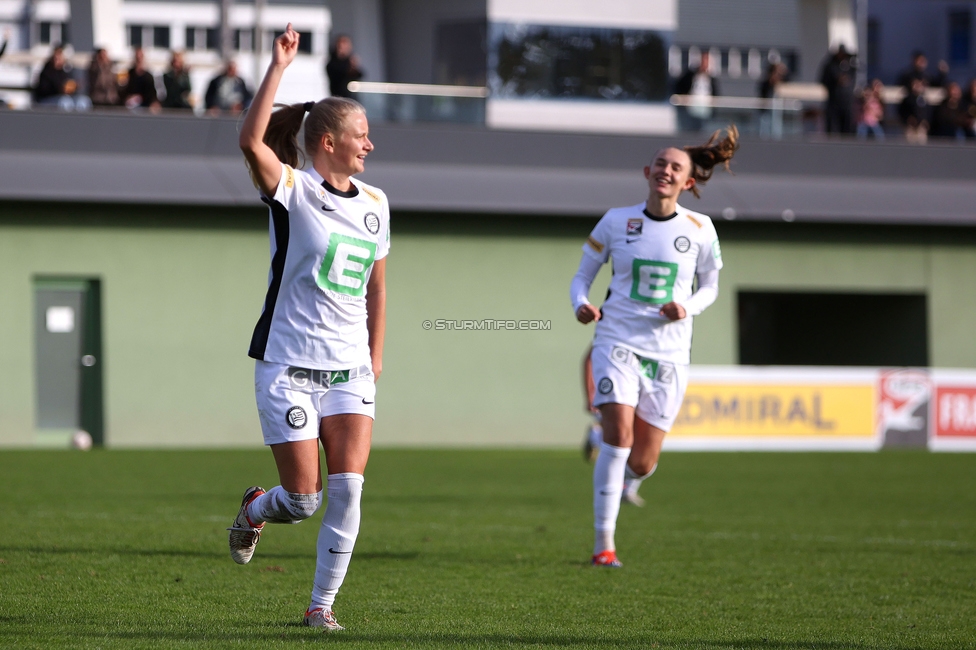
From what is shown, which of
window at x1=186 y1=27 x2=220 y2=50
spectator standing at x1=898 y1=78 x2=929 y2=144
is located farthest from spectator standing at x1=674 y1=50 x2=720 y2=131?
window at x1=186 y1=27 x2=220 y2=50

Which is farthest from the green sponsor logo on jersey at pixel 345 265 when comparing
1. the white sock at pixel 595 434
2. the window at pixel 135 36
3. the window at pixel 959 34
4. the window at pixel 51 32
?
the window at pixel 959 34

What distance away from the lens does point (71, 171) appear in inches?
750

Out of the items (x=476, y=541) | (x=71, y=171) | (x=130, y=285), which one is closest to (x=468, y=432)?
(x=130, y=285)

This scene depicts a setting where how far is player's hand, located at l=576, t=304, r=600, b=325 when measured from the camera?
6.88 meters

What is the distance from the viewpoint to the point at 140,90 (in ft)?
63.6

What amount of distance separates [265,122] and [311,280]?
0.63m

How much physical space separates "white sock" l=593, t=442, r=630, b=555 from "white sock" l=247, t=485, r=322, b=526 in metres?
2.45

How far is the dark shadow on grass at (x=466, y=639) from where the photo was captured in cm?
477

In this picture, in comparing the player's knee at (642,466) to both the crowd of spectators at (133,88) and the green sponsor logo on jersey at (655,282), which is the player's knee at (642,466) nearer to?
the green sponsor logo on jersey at (655,282)

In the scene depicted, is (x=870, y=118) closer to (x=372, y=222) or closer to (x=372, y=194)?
(x=372, y=194)

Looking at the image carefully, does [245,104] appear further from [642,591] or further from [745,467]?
Answer: [642,591]

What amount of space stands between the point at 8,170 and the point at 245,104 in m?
3.52

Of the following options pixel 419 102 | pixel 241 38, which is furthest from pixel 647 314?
pixel 241 38

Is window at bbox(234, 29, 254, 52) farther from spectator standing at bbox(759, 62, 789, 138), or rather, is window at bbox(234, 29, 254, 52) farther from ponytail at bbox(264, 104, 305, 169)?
ponytail at bbox(264, 104, 305, 169)
